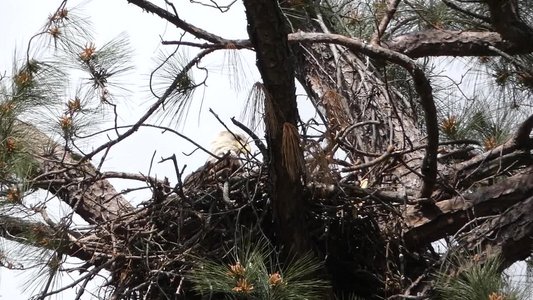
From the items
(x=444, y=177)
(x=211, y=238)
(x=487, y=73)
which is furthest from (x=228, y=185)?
(x=487, y=73)

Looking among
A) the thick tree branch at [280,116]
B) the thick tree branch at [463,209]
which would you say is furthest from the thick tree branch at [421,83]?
the thick tree branch at [280,116]

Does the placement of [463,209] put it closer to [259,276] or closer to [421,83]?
[421,83]

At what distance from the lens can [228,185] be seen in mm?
2848

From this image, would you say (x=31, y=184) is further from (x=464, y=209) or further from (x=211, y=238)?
(x=464, y=209)

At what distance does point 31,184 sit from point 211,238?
0.61 m

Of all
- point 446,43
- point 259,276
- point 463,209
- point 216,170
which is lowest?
point 259,276

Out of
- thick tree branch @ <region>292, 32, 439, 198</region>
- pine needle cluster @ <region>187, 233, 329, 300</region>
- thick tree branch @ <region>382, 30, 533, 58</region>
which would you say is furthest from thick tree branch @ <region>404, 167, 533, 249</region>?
thick tree branch @ <region>382, 30, 533, 58</region>

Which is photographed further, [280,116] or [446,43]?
[446,43]

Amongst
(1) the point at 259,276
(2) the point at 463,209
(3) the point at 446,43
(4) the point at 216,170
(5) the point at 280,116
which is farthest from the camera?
(3) the point at 446,43

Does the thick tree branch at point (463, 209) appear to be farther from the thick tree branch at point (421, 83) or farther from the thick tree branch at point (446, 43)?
the thick tree branch at point (446, 43)

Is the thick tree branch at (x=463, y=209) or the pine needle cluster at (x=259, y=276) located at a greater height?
the thick tree branch at (x=463, y=209)

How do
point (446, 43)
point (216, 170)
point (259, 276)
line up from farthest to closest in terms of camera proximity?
point (446, 43)
point (216, 170)
point (259, 276)

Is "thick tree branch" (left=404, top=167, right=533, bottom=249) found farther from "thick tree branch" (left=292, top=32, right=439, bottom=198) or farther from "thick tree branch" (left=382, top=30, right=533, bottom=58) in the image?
"thick tree branch" (left=382, top=30, right=533, bottom=58)

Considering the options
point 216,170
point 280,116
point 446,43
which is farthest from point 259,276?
point 446,43
